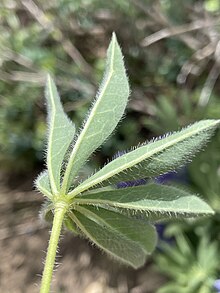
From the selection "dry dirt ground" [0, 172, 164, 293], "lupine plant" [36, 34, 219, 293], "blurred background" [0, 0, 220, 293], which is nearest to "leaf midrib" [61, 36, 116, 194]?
"lupine plant" [36, 34, 219, 293]

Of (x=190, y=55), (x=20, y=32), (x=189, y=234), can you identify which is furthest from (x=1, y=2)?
(x=189, y=234)

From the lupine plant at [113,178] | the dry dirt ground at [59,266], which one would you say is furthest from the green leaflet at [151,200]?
the dry dirt ground at [59,266]

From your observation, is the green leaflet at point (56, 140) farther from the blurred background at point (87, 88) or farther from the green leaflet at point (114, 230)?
the blurred background at point (87, 88)

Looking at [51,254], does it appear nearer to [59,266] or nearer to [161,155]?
[161,155]

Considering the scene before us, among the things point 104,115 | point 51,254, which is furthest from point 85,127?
point 51,254

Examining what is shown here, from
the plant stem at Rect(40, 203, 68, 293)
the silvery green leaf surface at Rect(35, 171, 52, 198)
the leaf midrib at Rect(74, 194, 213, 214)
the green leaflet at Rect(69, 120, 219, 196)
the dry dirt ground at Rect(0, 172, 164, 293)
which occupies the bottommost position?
the dry dirt ground at Rect(0, 172, 164, 293)

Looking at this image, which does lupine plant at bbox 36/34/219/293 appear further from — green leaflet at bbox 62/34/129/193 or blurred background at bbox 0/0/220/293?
blurred background at bbox 0/0/220/293

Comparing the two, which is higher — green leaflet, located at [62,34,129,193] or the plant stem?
green leaflet, located at [62,34,129,193]

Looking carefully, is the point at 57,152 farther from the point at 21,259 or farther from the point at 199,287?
the point at 21,259
